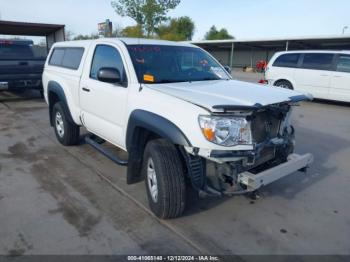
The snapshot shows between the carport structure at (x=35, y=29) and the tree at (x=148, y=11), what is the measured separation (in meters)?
23.1

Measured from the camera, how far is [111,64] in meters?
4.25

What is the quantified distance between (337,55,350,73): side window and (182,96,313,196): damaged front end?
849 cm

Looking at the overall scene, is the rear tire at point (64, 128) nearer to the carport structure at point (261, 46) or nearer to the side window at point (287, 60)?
the side window at point (287, 60)

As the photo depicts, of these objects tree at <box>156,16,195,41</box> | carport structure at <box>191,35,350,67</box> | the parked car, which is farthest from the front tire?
tree at <box>156,16,195,41</box>

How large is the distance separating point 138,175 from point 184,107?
1.32m

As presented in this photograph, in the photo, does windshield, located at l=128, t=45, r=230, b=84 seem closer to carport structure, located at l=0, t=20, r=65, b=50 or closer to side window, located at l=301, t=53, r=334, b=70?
side window, located at l=301, t=53, r=334, b=70

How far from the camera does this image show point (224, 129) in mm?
2855

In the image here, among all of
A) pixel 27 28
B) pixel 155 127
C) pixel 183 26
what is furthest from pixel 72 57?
pixel 183 26

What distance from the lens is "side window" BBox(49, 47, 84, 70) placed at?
5172mm

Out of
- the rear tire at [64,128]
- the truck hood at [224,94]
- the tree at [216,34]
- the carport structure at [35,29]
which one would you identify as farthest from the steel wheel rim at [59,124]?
the tree at [216,34]

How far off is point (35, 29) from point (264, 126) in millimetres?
15574

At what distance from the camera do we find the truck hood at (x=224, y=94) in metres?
2.93

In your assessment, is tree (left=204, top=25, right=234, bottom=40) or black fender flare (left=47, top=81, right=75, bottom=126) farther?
tree (left=204, top=25, right=234, bottom=40)

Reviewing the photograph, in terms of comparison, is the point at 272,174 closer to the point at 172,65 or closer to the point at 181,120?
the point at 181,120
